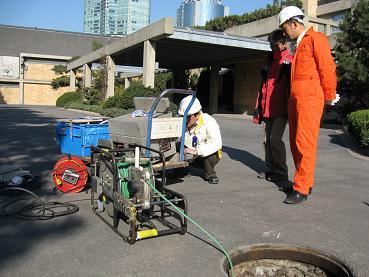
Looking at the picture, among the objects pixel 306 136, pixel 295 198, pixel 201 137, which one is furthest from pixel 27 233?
pixel 306 136

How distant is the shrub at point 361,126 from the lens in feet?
31.5

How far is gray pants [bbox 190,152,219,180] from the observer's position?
605cm

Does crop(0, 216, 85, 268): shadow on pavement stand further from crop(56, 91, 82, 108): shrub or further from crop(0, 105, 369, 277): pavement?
crop(56, 91, 82, 108): shrub

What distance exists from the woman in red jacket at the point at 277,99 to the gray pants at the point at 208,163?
2.84 ft

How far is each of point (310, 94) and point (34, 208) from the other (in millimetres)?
3418

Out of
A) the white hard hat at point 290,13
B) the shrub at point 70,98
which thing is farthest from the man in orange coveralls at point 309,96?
the shrub at point 70,98

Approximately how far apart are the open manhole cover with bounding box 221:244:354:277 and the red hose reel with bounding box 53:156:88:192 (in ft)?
8.22

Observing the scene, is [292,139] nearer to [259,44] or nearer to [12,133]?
[12,133]

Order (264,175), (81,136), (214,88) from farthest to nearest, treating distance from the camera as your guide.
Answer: (214,88), (264,175), (81,136)

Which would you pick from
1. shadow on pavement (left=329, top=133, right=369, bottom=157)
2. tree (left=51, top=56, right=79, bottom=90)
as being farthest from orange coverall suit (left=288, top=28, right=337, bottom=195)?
tree (left=51, top=56, right=79, bottom=90)

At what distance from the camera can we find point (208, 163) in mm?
6117

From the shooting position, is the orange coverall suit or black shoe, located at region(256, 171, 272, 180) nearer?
the orange coverall suit

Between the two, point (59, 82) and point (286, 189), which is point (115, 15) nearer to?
point (59, 82)

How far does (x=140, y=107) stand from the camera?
635 centimetres
